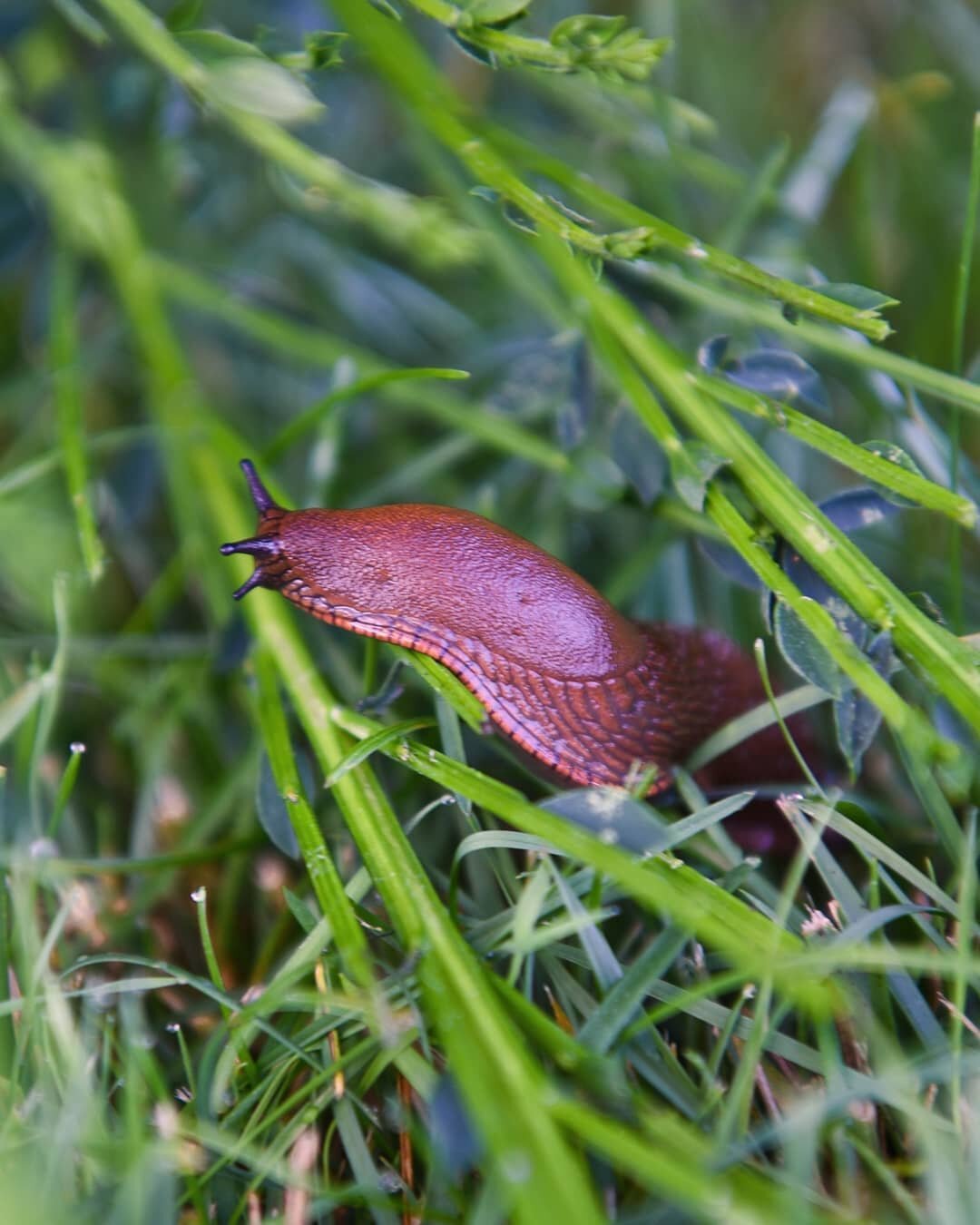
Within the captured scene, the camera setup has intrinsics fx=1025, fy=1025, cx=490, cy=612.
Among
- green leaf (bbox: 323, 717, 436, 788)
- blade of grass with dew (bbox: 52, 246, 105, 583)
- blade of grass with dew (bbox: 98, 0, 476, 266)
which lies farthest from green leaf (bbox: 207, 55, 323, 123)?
green leaf (bbox: 323, 717, 436, 788)

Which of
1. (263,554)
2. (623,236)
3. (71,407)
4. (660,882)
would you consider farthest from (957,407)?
(71,407)

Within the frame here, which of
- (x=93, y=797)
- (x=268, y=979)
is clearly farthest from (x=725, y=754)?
(x=93, y=797)

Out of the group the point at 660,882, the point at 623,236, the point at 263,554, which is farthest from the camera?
the point at 263,554

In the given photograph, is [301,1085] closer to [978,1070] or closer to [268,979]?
[268,979]

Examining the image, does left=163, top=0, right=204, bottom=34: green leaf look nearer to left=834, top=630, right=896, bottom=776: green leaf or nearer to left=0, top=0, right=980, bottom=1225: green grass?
left=0, top=0, right=980, bottom=1225: green grass

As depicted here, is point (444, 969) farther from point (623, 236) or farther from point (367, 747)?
point (623, 236)

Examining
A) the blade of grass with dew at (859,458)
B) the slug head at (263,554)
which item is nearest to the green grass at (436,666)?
the blade of grass with dew at (859,458)

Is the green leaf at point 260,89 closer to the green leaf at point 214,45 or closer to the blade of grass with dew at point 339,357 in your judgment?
the green leaf at point 214,45
